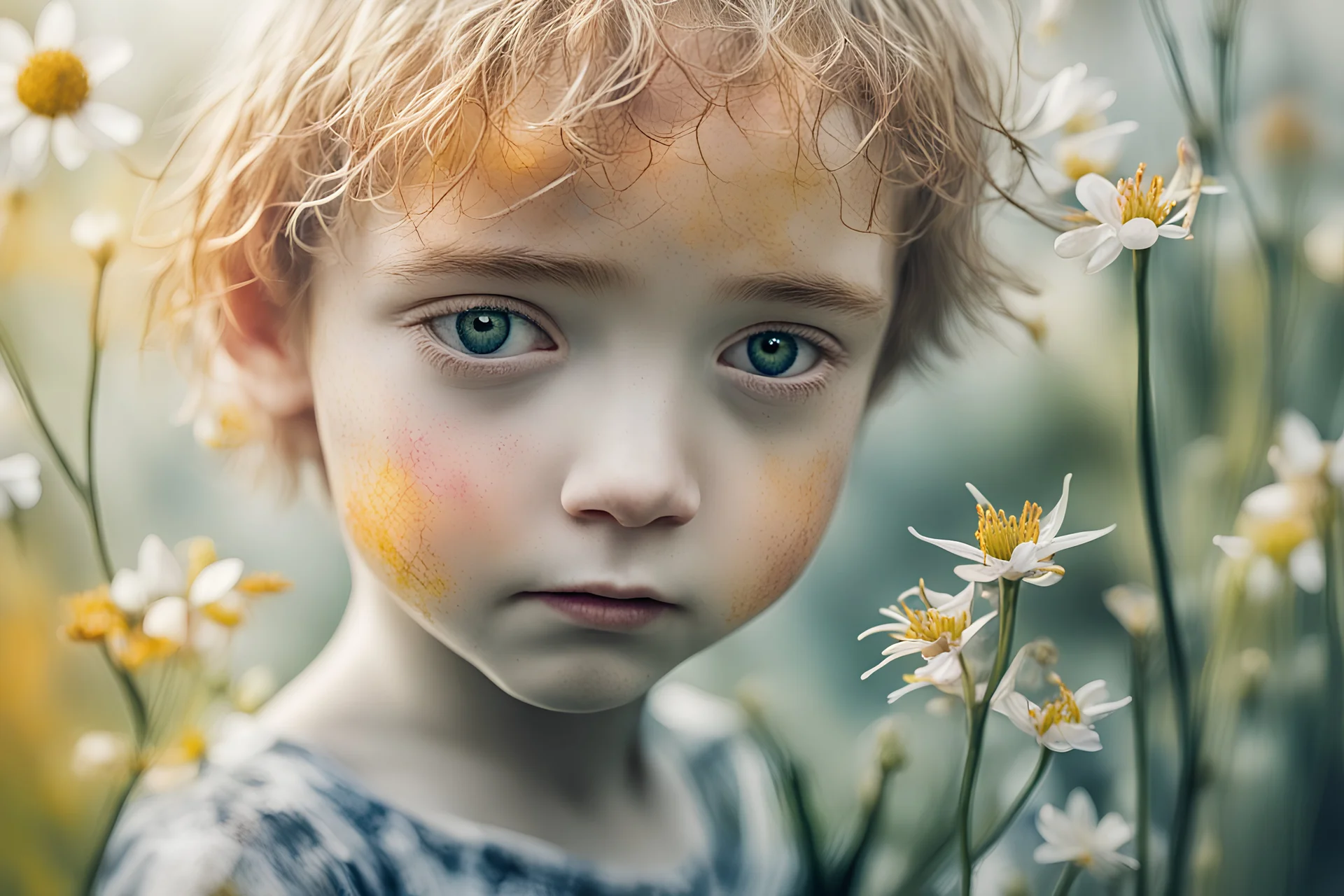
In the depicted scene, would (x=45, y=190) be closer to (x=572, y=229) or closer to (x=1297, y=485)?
(x=572, y=229)

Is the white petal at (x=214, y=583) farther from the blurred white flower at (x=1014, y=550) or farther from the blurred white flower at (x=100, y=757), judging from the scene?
the blurred white flower at (x=1014, y=550)

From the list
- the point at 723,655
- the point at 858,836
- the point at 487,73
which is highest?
the point at 487,73

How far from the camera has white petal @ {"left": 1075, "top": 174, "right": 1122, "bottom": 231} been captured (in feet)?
1.35

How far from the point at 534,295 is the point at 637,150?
0.07 metres

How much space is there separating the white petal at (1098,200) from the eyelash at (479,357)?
0.65ft

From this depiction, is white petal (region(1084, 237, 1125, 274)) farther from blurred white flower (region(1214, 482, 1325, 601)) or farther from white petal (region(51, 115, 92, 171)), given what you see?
white petal (region(51, 115, 92, 171))

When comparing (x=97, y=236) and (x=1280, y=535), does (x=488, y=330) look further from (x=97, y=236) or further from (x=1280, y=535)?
(x=1280, y=535)

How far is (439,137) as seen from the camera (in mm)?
416

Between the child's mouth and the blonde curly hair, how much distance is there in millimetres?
160

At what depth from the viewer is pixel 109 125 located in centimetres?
49

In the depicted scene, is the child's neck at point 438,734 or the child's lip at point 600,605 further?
the child's neck at point 438,734

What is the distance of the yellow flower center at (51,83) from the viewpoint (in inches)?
19.3

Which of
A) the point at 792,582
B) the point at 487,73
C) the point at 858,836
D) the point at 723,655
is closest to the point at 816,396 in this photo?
the point at 792,582

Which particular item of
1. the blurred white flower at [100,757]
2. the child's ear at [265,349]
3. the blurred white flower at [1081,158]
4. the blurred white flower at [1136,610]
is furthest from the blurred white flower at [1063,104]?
the blurred white flower at [100,757]
